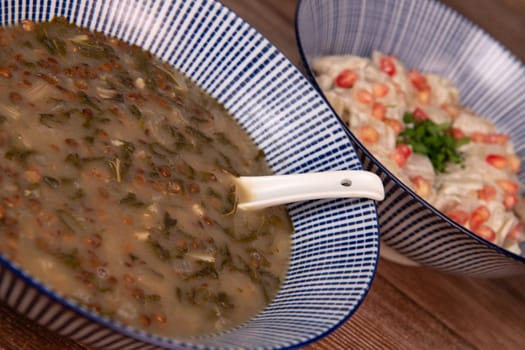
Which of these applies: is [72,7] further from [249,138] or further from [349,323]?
[349,323]

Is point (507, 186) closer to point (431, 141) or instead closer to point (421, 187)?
point (431, 141)

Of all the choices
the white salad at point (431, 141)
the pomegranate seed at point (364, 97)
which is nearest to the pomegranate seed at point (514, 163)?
the white salad at point (431, 141)

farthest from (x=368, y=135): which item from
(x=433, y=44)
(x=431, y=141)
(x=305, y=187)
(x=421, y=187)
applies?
(x=433, y=44)

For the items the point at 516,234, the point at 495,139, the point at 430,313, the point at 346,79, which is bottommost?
the point at 430,313

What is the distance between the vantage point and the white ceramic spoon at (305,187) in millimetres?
1784

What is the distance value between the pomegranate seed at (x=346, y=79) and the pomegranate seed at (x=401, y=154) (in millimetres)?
342

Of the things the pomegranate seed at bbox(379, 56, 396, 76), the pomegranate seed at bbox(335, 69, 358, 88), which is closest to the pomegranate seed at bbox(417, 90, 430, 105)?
the pomegranate seed at bbox(379, 56, 396, 76)

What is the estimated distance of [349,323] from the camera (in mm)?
2018

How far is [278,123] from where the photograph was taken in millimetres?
2143

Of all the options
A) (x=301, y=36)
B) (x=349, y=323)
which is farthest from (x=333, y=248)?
(x=301, y=36)

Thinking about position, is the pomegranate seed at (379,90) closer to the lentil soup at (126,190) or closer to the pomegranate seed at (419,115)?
the pomegranate seed at (419,115)

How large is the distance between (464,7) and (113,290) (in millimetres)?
3785

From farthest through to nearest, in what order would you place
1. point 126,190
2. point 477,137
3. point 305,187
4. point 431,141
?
point 477,137 → point 431,141 → point 305,187 → point 126,190

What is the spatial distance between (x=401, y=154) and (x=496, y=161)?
1.92 feet
